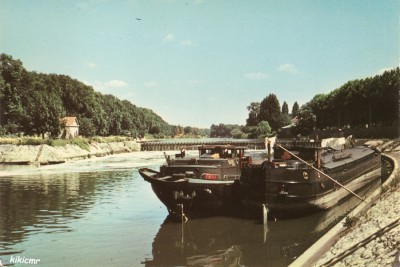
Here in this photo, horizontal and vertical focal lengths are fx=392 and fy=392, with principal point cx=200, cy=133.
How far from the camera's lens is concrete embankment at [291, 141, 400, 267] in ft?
33.6

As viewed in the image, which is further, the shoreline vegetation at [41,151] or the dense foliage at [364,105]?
the dense foliage at [364,105]

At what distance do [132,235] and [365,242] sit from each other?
1097cm

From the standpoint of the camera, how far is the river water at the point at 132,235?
15.2m

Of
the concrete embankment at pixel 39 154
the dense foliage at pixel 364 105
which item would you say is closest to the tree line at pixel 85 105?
the dense foliage at pixel 364 105

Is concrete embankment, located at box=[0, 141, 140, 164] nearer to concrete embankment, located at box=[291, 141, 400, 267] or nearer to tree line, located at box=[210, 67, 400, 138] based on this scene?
concrete embankment, located at box=[291, 141, 400, 267]

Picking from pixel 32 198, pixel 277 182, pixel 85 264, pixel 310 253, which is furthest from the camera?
pixel 32 198

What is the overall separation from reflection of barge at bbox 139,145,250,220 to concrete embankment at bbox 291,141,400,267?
8248 millimetres

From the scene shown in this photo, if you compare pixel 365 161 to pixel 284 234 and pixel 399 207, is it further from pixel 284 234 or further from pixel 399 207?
pixel 399 207

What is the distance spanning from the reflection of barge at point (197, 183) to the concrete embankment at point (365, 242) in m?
8.25

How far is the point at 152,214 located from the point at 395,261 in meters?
16.1

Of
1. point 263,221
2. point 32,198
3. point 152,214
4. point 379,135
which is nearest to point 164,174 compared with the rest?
point 152,214

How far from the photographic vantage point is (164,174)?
23.6 meters

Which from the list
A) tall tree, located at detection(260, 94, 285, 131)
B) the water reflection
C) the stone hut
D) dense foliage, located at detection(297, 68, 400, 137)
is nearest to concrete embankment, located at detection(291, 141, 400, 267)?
the water reflection

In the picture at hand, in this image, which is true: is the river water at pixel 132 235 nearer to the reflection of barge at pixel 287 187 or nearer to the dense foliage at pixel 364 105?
the reflection of barge at pixel 287 187
